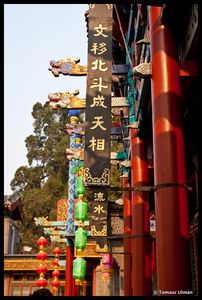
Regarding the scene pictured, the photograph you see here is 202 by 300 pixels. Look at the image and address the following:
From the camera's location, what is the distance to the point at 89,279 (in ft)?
66.8

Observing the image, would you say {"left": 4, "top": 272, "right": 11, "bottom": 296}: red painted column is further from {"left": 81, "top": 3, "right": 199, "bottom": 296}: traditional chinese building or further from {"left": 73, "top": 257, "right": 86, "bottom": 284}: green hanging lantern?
{"left": 81, "top": 3, "right": 199, "bottom": 296}: traditional chinese building

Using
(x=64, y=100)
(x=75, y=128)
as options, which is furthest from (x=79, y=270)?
(x=75, y=128)

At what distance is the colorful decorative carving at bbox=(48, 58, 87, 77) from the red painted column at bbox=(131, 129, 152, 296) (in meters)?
2.13

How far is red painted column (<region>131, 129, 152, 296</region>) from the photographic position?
6.88 m

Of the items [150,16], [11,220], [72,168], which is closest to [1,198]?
[150,16]

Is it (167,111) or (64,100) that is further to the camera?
(64,100)

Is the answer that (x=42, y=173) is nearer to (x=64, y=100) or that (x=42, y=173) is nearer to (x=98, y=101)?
(x=64, y=100)

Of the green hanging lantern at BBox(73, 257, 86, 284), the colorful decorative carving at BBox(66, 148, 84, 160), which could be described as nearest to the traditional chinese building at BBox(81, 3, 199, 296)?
the green hanging lantern at BBox(73, 257, 86, 284)

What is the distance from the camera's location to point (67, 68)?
898 cm

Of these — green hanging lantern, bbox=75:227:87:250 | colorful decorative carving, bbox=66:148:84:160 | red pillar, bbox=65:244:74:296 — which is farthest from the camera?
red pillar, bbox=65:244:74:296

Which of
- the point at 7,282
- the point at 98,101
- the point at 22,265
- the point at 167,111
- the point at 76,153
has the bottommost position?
the point at 7,282

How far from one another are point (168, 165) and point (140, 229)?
10.7ft

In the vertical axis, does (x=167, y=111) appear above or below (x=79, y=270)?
above

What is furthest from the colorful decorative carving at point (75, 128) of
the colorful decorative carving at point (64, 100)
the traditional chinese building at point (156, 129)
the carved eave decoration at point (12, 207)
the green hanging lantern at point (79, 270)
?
the carved eave decoration at point (12, 207)
